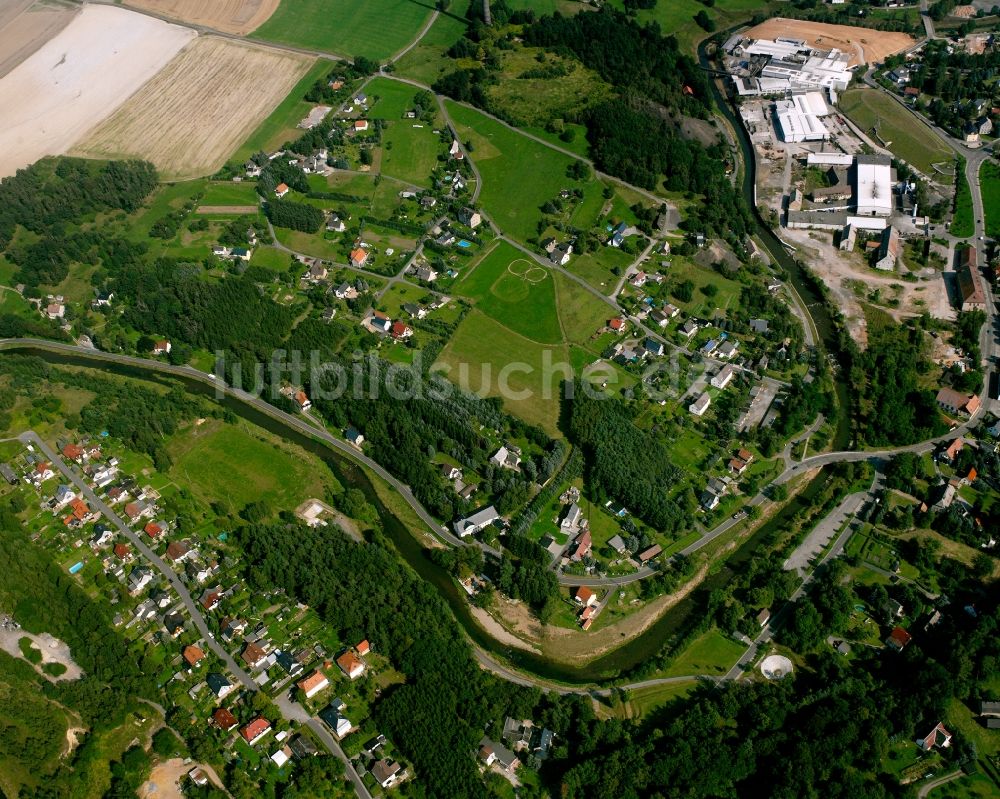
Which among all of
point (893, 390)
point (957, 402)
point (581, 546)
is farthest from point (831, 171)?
point (581, 546)

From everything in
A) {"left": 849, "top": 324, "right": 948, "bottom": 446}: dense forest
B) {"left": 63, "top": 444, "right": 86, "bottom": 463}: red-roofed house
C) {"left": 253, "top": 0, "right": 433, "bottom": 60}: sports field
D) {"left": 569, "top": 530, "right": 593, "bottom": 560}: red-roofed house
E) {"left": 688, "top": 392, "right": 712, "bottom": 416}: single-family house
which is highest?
{"left": 253, "top": 0, "right": 433, "bottom": 60}: sports field

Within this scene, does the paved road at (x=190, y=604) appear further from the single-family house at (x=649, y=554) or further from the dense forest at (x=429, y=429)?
the single-family house at (x=649, y=554)

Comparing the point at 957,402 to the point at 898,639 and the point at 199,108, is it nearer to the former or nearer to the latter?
the point at 898,639

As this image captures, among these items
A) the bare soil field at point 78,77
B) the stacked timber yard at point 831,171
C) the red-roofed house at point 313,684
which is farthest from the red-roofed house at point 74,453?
the stacked timber yard at point 831,171

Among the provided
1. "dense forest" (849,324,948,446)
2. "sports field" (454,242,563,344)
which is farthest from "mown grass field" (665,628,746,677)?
"sports field" (454,242,563,344)

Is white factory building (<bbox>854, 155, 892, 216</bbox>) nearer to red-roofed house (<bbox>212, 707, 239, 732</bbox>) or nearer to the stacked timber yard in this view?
the stacked timber yard

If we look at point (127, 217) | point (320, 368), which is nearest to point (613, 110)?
point (320, 368)

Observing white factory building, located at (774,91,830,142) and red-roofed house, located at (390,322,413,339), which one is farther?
white factory building, located at (774,91,830,142)

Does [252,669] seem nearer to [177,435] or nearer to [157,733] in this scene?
[157,733]
